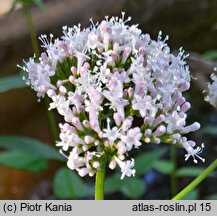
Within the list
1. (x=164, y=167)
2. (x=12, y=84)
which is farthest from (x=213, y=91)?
(x=164, y=167)

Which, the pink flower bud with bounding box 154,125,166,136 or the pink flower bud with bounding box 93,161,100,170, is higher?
the pink flower bud with bounding box 154,125,166,136

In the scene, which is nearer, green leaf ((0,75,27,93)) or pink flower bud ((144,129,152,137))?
pink flower bud ((144,129,152,137))

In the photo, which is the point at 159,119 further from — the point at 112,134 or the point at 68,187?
the point at 68,187

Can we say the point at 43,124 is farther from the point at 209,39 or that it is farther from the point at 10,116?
the point at 209,39

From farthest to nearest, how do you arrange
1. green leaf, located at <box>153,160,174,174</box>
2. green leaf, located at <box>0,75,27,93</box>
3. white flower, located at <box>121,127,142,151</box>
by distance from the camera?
green leaf, located at <box>153,160,174,174</box> < green leaf, located at <box>0,75,27,93</box> < white flower, located at <box>121,127,142,151</box>

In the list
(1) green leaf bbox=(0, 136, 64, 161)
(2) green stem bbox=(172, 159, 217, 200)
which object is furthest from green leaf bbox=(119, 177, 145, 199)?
(2) green stem bbox=(172, 159, 217, 200)

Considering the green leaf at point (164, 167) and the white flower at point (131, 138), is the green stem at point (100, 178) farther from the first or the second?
the green leaf at point (164, 167)

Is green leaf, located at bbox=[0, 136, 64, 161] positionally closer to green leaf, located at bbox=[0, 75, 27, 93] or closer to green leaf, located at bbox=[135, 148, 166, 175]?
green leaf, located at bbox=[0, 75, 27, 93]
